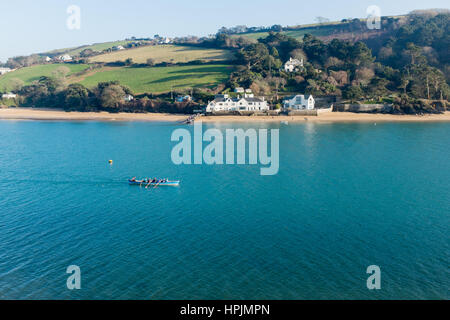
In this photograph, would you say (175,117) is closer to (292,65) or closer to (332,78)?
(292,65)

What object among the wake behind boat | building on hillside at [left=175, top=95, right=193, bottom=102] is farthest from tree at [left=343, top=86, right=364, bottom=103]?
the wake behind boat

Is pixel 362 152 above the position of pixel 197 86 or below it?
below

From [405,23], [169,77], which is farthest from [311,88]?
[405,23]

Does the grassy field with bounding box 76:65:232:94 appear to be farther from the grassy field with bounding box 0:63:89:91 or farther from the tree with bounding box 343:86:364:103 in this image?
the tree with bounding box 343:86:364:103

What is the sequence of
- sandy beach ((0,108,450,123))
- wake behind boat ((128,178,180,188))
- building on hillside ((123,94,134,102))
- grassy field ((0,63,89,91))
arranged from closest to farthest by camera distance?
wake behind boat ((128,178,180,188)), sandy beach ((0,108,450,123)), building on hillside ((123,94,134,102)), grassy field ((0,63,89,91))

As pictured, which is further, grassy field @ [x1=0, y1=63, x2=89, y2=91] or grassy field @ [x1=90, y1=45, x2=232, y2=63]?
grassy field @ [x1=90, y1=45, x2=232, y2=63]

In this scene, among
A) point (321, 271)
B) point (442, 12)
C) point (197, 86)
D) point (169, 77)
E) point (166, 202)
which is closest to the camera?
point (321, 271)

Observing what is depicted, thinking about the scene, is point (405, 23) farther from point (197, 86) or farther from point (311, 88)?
point (197, 86)
